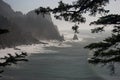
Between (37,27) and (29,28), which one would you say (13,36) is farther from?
(37,27)

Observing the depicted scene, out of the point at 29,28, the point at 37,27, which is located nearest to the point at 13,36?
the point at 29,28

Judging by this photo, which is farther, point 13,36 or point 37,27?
point 37,27

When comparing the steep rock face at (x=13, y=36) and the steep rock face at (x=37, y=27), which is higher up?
the steep rock face at (x=37, y=27)

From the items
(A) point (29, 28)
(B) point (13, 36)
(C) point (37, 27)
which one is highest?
(C) point (37, 27)

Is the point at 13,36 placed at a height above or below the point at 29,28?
below

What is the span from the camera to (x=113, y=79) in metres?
33.6

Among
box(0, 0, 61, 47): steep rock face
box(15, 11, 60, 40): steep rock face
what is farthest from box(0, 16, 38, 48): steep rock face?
box(15, 11, 60, 40): steep rock face

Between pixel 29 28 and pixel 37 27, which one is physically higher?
pixel 37 27

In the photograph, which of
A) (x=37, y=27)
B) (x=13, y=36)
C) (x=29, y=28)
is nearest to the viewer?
(x=13, y=36)

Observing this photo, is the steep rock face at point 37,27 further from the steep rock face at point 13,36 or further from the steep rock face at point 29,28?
the steep rock face at point 13,36

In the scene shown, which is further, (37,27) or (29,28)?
(37,27)

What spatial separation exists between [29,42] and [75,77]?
72.3 meters

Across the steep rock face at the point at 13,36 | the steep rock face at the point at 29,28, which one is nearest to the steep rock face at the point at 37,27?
the steep rock face at the point at 29,28

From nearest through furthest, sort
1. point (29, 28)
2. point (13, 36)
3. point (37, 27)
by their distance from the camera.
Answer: point (13, 36)
point (29, 28)
point (37, 27)
